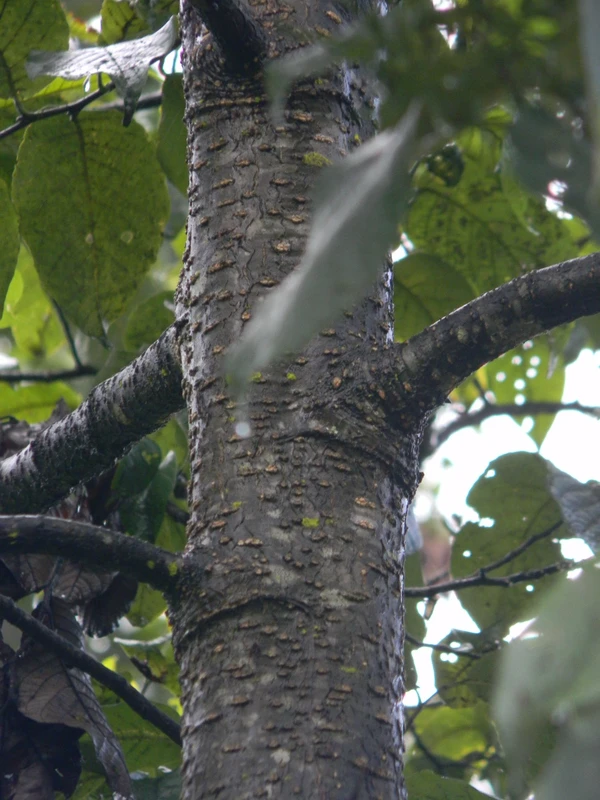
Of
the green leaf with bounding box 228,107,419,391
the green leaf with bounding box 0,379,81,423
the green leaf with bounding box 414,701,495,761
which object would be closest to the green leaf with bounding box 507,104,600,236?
the green leaf with bounding box 228,107,419,391

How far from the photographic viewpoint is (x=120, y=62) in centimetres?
75

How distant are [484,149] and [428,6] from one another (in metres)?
1.08

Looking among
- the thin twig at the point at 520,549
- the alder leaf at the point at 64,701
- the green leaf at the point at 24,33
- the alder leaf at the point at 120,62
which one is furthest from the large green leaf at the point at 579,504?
the green leaf at the point at 24,33

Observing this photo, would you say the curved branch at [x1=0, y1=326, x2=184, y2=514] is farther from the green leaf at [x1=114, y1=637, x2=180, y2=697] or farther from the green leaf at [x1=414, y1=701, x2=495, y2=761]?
the green leaf at [x1=414, y1=701, x2=495, y2=761]

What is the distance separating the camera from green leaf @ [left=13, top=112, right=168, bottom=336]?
1001 millimetres

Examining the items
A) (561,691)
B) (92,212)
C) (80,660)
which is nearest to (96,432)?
(80,660)

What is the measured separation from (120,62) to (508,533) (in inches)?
33.7

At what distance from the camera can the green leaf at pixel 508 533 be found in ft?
4.04

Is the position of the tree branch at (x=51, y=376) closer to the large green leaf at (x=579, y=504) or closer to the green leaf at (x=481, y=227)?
the green leaf at (x=481, y=227)

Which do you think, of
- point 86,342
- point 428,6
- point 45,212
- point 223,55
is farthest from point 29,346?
point 428,6

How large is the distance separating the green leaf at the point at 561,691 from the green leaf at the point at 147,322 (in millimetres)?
1085

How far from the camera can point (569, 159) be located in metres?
0.29

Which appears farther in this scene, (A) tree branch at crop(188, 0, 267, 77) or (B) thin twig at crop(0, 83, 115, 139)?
(B) thin twig at crop(0, 83, 115, 139)

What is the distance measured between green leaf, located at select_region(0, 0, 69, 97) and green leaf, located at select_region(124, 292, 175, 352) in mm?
358
